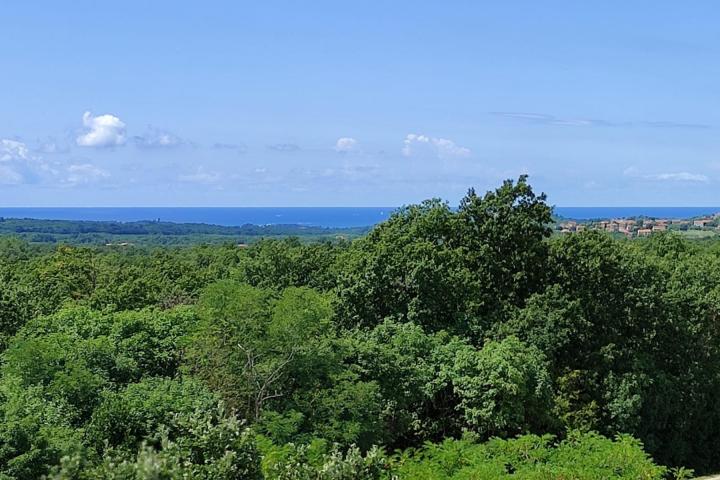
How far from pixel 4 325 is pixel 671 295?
2468cm

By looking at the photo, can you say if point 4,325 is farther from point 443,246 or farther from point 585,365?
point 585,365

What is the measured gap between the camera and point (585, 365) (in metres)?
22.4

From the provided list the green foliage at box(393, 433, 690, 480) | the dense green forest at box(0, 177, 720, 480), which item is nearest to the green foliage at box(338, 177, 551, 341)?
the dense green forest at box(0, 177, 720, 480)

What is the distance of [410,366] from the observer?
60.5ft

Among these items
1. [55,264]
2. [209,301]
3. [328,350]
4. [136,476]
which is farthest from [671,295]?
[55,264]

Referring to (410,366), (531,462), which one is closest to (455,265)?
(410,366)

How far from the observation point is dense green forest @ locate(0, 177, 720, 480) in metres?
12.7

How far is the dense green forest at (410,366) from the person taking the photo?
12666 millimetres

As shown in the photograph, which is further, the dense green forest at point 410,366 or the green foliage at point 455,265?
the green foliage at point 455,265

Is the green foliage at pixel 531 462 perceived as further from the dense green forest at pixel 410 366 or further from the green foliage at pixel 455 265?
the green foliage at pixel 455 265

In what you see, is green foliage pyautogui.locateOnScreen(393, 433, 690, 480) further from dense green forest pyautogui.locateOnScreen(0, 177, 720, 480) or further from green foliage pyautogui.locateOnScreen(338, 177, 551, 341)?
green foliage pyautogui.locateOnScreen(338, 177, 551, 341)

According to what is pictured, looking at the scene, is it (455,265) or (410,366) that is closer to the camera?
(410,366)

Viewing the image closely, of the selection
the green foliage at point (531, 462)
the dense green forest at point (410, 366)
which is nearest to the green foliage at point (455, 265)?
the dense green forest at point (410, 366)

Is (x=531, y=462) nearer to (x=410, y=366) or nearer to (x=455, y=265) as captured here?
(x=410, y=366)
